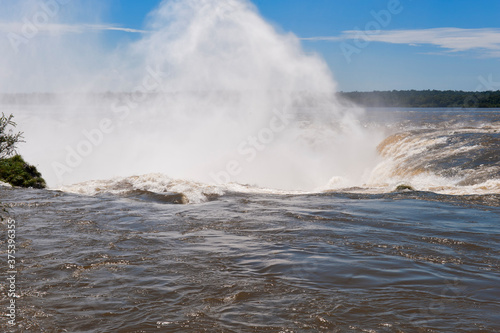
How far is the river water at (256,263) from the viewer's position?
4824mm

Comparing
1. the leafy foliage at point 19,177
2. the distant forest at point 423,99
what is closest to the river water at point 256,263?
the leafy foliage at point 19,177

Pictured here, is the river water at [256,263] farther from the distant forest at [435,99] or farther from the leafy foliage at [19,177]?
the distant forest at [435,99]

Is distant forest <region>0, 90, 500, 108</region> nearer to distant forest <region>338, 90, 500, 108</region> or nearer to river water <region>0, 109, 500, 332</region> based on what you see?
distant forest <region>338, 90, 500, 108</region>

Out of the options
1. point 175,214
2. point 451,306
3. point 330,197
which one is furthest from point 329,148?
point 451,306

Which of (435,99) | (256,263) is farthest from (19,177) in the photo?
(435,99)

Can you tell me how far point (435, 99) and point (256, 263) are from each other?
122284 millimetres

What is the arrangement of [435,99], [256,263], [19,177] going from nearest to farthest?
[256,263]
[19,177]
[435,99]

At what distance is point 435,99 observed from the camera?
385 feet

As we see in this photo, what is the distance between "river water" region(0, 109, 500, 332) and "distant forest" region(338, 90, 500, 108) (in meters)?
95.9

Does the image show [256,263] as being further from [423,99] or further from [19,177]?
[423,99]

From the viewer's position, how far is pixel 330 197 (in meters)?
14.0

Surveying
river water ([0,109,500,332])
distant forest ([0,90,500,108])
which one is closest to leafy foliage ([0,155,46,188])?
river water ([0,109,500,332])

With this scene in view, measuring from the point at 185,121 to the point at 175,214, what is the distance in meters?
24.2

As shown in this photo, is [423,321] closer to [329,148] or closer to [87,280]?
[87,280]
